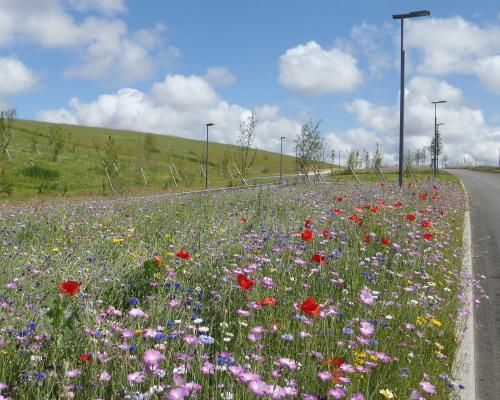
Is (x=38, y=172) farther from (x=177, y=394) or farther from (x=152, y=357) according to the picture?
(x=177, y=394)

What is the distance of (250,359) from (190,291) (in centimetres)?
146

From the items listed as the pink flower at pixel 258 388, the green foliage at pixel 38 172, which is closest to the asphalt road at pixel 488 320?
the pink flower at pixel 258 388

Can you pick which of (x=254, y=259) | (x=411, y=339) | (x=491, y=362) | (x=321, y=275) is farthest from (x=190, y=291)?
(x=491, y=362)

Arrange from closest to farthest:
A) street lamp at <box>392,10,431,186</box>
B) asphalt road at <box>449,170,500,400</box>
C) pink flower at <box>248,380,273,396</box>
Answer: pink flower at <box>248,380,273,396</box> < asphalt road at <box>449,170,500,400</box> < street lamp at <box>392,10,431,186</box>

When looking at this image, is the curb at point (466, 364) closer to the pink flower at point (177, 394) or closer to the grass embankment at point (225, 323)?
the grass embankment at point (225, 323)

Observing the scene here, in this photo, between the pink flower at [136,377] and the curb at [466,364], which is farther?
the curb at [466,364]

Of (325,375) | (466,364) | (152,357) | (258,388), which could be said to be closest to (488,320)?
(466,364)

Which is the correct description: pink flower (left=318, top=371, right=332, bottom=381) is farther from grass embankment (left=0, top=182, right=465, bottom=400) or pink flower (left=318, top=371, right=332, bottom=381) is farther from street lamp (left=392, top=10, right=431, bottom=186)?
street lamp (left=392, top=10, right=431, bottom=186)

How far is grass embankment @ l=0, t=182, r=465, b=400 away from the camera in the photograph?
2.82 meters

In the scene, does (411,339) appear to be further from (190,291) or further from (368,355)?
(190,291)

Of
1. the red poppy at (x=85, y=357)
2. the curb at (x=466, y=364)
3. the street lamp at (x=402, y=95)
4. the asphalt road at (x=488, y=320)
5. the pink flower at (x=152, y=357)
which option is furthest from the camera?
the street lamp at (x=402, y=95)

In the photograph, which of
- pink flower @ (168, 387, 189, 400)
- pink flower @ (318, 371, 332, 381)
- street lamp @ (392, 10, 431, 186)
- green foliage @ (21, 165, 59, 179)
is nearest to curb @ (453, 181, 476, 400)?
pink flower @ (318, 371, 332, 381)

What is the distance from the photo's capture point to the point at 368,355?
140 inches

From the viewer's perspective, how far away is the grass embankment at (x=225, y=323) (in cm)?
282
